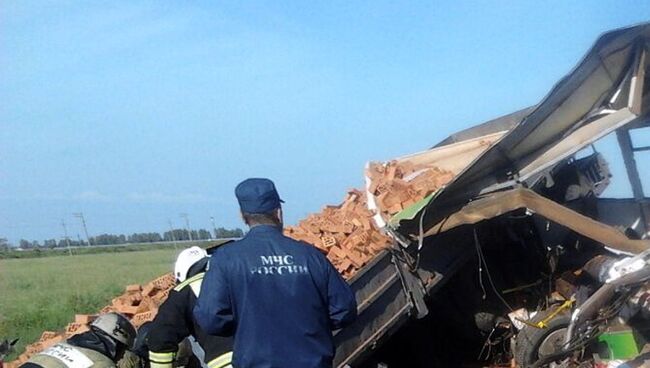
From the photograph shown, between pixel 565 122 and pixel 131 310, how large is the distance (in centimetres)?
406

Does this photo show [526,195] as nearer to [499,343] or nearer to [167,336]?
[499,343]

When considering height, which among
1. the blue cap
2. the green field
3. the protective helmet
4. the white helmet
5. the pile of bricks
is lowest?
the green field

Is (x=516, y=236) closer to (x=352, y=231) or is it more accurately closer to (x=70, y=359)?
(x=352, y=231)

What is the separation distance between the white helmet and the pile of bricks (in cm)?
248

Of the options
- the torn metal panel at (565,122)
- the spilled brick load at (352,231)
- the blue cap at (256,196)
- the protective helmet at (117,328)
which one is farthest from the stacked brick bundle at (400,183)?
the blue cap at (256,196)

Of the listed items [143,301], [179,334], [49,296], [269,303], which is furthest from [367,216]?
[49,296]

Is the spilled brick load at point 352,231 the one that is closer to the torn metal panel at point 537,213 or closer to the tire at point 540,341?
the torn metal panel at point 537,213

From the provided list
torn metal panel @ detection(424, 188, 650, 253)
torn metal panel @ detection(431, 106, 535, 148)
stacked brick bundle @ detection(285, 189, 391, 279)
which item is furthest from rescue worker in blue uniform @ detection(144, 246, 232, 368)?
torn metal panel @ detection(431, 106, 535, 148)

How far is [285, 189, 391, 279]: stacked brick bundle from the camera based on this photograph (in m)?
7.09

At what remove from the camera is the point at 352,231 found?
297 inches

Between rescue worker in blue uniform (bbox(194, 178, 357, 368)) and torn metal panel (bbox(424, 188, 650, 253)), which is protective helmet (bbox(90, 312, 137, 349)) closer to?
rescue worker in blue uniform (bbox(194, 178, 357, 368))

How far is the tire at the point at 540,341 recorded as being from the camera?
→ 7312mm

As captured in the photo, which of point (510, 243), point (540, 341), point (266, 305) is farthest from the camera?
point (510, 243)

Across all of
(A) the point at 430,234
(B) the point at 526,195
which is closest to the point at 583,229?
(B) the point at 526,195
